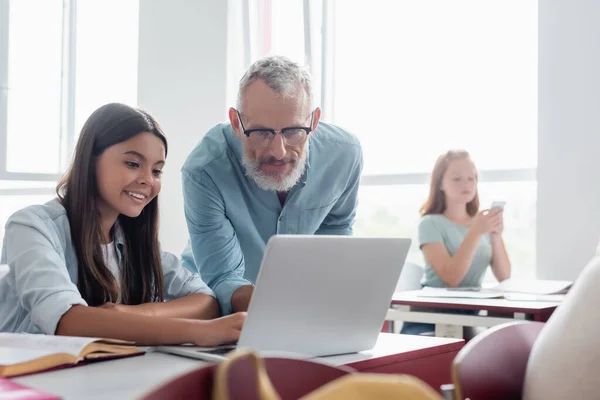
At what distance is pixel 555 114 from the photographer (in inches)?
161

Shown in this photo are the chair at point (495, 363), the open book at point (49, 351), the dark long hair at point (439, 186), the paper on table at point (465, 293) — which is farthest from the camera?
the dark long hair at point (439, 186)

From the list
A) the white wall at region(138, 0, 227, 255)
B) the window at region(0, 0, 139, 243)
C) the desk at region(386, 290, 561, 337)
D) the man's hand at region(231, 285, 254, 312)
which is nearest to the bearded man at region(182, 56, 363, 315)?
the man's hand at region(231, 285, 254, 312)

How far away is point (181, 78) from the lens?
504cm

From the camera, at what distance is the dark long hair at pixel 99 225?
1806 mm

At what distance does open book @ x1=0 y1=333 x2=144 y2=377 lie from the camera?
1.23 meters

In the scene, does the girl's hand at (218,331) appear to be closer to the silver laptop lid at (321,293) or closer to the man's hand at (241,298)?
the silver laptop lid at (321,293)

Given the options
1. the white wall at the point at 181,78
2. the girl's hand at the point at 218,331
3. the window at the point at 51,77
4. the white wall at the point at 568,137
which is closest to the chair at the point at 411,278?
the white wall at the point at 568,137

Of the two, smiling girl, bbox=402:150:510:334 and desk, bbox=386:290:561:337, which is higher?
smiling girl, bbox=402:150:510:334

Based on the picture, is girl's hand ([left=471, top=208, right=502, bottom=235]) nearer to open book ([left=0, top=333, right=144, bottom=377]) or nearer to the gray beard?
the gray beard

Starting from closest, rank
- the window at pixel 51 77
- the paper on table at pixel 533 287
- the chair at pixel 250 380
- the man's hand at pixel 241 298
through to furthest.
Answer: the chair at pixel 250 380 → the man's hand at pixel 241 298 → the paper on table at pixel 533 287 → the window at pixel 51 77

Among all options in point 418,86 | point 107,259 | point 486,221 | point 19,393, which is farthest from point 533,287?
point 19,393

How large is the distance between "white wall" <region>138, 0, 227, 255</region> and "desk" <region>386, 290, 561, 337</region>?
7.78 ft

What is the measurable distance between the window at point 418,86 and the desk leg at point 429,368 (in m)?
2.85

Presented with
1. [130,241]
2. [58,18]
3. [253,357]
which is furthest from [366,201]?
[253,357]
